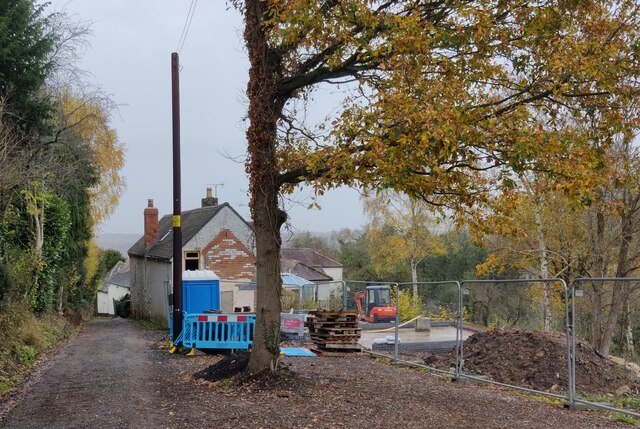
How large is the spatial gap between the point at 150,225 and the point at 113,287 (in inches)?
1555

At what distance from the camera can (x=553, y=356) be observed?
45.0 feet

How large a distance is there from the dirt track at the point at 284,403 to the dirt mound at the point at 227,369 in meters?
0.25

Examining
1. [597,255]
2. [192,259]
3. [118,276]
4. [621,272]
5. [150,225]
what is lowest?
[621,272]

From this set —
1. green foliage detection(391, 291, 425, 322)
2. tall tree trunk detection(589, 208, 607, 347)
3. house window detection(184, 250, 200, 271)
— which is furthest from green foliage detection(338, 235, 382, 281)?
tall tree trunk detection(589, 208, 607, 347)

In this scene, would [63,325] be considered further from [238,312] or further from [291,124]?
[291,124]

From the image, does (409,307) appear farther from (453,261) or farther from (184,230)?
(453,261)

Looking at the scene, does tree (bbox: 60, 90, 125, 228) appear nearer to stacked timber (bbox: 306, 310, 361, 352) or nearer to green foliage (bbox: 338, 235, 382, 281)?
stacked timber (bbox: 306, 310, 361, 352)

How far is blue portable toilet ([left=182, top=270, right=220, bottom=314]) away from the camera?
18.5 metres

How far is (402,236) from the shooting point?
53219 millimetres

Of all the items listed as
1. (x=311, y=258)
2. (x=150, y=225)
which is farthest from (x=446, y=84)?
(x=311, y=258)

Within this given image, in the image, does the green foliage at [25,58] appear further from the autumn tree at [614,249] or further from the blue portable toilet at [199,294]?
the autumn tree at [614,249]

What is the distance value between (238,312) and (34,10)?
11.3m

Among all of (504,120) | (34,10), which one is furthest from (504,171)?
(34,10)

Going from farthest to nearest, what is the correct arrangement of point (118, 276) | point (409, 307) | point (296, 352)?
1. point (118, 276)
2. point (409, 307)
3. point (296, 352)
